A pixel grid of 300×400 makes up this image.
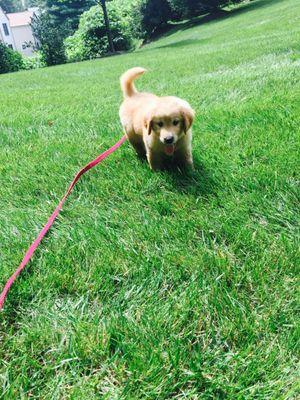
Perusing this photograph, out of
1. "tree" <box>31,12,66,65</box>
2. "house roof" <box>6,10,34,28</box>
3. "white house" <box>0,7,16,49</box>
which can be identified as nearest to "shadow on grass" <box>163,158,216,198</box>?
"tree" <box>31,12,66,65</box>

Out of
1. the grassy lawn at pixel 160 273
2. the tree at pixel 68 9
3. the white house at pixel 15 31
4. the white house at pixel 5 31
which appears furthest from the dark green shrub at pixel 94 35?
the white house at pixel 5 31

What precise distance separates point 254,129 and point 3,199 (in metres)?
1.93

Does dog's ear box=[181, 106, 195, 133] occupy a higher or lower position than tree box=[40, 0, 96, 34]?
lower

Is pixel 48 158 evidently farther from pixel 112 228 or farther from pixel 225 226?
pixel 225 226

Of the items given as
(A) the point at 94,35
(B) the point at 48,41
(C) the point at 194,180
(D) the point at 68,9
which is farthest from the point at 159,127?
(D) the point at 68,9

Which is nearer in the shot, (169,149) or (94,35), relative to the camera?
(169,149)

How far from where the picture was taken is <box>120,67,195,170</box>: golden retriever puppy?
2.21 m

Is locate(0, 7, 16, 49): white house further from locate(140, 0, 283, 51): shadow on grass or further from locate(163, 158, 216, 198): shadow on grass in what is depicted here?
locate(163, 158, 216, 198): shadow on grass

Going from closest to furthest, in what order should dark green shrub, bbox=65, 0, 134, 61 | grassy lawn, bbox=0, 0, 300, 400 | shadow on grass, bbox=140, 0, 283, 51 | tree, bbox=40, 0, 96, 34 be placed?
grassy lawn, bbox=0, 0, 300, 400 → dark green shrub, bbox=65, 0, 134, 61 → shadow on grass, bbox=140, 0, 283, 51 → tree, bbox=40, 0, 96, 34

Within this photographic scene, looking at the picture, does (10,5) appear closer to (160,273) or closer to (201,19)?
(201,19)

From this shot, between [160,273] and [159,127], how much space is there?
1.00 m

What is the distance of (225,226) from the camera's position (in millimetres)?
1847

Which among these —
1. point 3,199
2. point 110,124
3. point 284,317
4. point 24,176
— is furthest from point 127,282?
point 110,124

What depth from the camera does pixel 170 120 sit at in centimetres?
221
